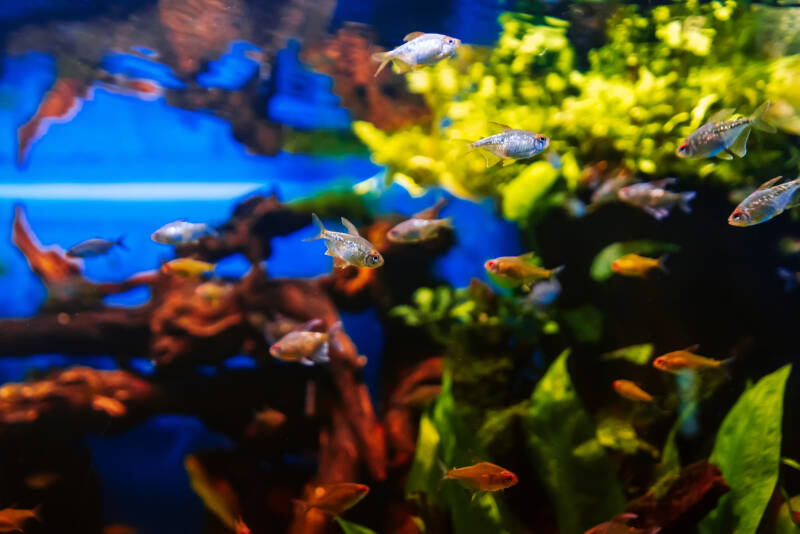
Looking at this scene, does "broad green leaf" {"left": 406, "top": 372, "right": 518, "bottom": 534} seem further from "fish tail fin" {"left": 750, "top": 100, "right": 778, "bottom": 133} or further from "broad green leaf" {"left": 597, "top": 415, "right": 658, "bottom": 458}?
"fish tail fin" {"left": 750, "top": 100, "right": 778, "bottom": 133}

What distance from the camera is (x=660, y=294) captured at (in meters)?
4.64

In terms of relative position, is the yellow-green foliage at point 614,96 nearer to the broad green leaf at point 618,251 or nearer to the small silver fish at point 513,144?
the broad green leaf at point 618,251

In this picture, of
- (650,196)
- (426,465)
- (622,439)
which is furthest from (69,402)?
(650,196)

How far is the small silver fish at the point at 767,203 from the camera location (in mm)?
2477

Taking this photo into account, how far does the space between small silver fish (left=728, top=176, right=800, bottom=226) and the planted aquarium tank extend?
3.83 ft

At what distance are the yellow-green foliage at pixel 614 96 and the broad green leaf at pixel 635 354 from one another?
1484 mm

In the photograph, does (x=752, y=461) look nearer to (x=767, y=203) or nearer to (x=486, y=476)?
(x=767, y=203)

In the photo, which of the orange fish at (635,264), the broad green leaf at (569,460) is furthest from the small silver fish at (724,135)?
the broad green leaf at (569,460)

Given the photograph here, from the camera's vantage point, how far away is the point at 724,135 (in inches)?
105

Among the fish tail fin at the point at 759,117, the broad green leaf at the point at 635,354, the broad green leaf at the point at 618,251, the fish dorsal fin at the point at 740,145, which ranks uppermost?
the fish tail fin at the point at 759,117

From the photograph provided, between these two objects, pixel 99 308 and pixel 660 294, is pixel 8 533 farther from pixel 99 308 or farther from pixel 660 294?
pixel 660 294

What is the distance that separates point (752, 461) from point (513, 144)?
2.64 m

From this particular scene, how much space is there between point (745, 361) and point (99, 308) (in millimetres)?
6392

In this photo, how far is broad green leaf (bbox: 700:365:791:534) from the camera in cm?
313
